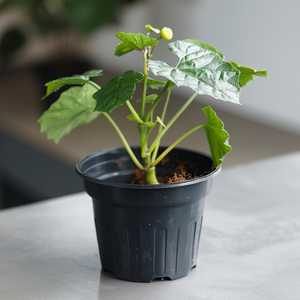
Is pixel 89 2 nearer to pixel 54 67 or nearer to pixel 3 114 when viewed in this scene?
pixel 54 67

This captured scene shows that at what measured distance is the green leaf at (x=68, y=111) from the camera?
74 cm

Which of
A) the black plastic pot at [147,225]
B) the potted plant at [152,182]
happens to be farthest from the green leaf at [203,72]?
the black plastic pot at [147,225]

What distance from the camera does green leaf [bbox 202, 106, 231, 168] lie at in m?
0.61

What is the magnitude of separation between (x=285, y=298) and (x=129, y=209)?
264 mm

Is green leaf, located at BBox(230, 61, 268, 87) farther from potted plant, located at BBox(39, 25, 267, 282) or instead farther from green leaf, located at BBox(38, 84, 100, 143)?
green leaf, located at BBox(38, 84, 100, 143)

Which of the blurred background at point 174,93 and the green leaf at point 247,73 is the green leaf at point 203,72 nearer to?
the green leaf at point 247,73

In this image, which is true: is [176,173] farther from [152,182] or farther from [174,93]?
[174,93]

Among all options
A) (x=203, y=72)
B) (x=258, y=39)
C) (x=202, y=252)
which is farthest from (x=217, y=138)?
(x=258, y=39)

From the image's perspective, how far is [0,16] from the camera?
398 cm

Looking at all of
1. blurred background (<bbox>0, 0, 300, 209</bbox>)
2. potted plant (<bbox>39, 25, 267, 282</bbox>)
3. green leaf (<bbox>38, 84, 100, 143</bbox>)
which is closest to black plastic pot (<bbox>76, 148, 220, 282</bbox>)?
potted plant (<bbox>39, 25, 267, 282</bbox>)

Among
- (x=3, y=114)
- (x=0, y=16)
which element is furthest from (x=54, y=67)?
(x=0, y=16)

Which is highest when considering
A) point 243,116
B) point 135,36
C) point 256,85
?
point 135,36

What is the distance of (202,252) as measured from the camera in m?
0.79

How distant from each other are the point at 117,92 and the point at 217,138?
16 centimetres
